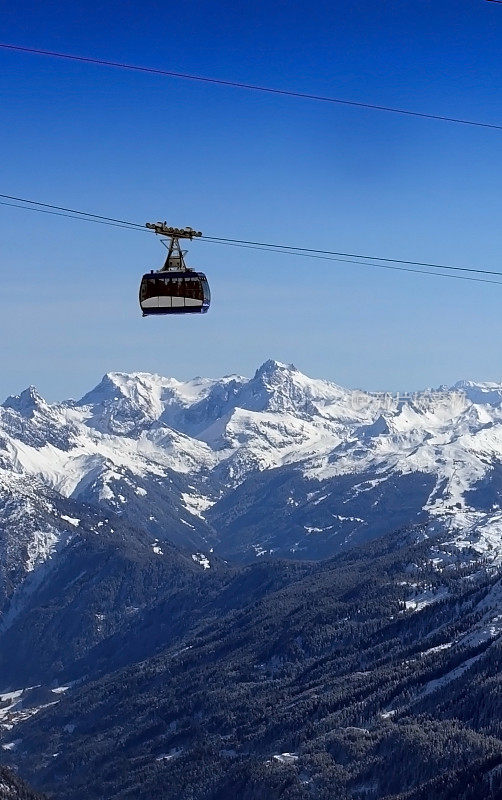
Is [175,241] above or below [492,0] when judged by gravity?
below

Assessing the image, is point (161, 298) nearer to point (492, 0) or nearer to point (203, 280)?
point (203, 280)

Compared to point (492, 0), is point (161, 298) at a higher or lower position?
lower

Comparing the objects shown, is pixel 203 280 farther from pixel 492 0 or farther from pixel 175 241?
pixel 492 0

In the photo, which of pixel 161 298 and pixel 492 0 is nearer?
pixel 492 0

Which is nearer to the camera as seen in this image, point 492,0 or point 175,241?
point 492,0

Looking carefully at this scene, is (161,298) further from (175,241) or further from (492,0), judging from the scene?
(492,0)

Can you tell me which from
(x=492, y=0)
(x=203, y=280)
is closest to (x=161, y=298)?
(x=203, y=280)

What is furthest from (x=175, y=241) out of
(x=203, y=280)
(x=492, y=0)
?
(x=492, y=0)
